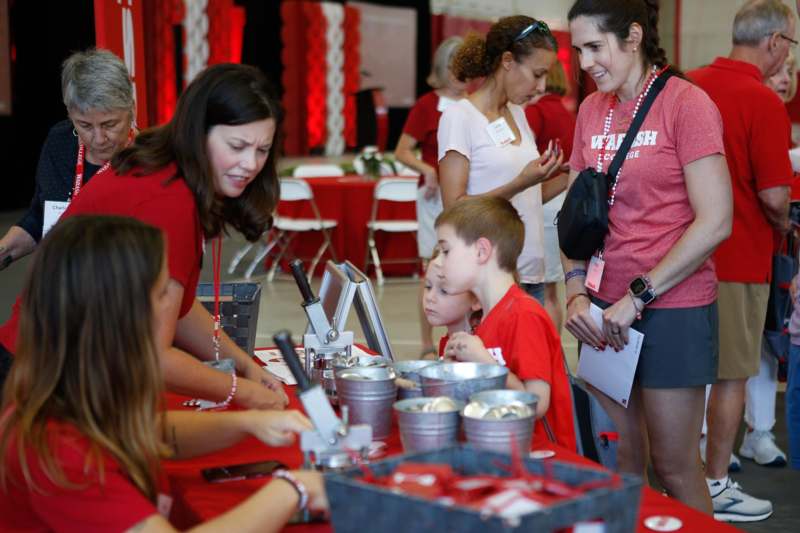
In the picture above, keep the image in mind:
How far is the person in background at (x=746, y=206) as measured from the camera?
3123 mm

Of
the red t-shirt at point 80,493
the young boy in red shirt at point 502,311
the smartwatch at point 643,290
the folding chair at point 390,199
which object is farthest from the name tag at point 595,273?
the folding chair at point 390,199

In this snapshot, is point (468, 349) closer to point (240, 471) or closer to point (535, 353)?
point (535, 353)

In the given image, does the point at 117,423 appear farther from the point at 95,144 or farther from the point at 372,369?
the point at 95,144

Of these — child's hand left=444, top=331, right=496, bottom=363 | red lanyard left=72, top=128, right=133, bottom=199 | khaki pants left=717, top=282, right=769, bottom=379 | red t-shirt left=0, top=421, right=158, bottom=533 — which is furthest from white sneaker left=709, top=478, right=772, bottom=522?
red t-shirt left=0, top=421, right=158, bottom=533

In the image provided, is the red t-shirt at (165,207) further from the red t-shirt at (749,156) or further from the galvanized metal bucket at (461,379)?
the red t-shirt at (749,156)

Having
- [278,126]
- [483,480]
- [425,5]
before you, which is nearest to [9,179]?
[425,5]

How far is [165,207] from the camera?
1.77 meters

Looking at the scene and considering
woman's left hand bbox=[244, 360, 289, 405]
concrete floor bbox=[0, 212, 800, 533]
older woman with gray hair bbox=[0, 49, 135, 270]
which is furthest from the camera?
concrete floor bbox=[0, 212, 800, 533]

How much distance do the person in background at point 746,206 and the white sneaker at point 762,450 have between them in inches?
20.3

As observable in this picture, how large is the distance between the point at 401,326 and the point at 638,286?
4.10 m

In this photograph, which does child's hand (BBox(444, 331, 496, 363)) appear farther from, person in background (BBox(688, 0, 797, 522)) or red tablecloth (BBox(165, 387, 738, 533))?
person in background (BBox(688, 0, 797, 522))

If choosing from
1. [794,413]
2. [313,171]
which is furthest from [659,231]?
[313,171]

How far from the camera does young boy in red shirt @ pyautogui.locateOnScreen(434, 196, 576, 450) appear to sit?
6.25ft

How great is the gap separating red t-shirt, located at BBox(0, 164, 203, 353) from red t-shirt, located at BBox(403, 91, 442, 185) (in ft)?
12.1
